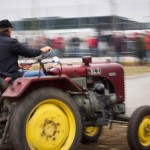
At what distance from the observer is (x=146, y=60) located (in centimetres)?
2042

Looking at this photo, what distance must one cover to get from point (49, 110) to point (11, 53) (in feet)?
3.09

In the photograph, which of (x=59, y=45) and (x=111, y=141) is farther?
(x=59, y=45)

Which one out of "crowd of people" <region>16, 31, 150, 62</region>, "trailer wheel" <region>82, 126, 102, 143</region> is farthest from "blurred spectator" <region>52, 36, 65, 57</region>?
"trailer wheel" <region>82, 126, 102, 143</region>

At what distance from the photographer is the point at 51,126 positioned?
5.41 metres

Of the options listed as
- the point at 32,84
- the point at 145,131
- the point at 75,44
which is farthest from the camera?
the point at 75,44

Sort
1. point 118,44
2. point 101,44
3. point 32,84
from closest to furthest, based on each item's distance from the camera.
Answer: point 32,84
point 118,44
point 101,44

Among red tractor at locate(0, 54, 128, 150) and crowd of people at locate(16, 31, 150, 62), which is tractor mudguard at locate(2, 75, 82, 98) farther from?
crowd of people at locate(16, 31, 150, 62)

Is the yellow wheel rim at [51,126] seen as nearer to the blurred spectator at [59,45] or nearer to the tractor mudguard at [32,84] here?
the tractor mudguard at [32,84]

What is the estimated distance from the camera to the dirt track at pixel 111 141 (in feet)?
22.7

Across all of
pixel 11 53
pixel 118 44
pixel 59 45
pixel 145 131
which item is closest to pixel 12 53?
pixel 11 53

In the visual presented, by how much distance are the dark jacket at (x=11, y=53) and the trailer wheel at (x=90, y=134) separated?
1.85 meters

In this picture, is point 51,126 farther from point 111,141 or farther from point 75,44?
point 75,44

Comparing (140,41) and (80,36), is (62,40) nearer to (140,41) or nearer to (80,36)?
(80,36)

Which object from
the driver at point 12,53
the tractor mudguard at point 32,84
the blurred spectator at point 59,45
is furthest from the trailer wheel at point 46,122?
the blurred spectator at point 59,45
